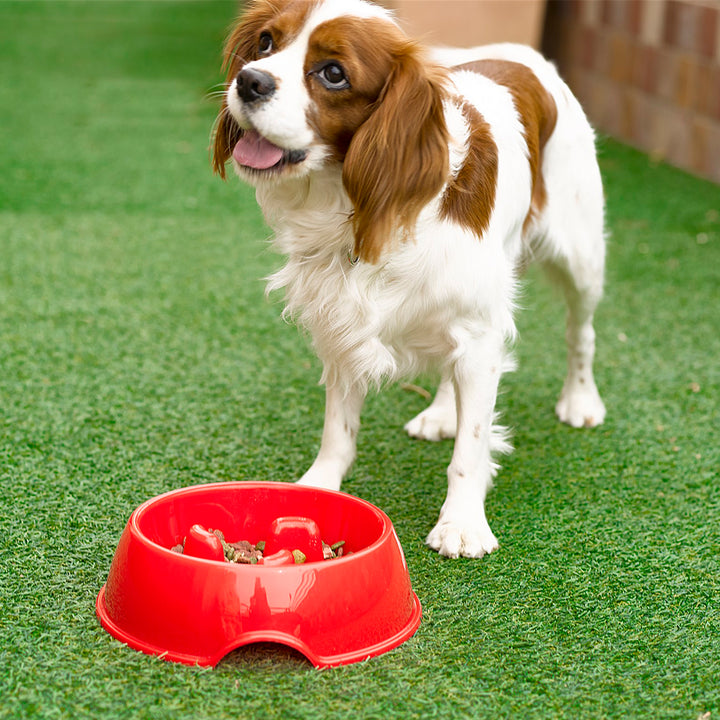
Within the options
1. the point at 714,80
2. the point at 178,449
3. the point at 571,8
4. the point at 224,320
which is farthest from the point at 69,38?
the point at 178,449

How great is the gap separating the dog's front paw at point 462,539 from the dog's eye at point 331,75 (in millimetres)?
1046

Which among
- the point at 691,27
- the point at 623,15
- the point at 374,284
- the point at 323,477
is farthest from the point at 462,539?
the point at 623,15

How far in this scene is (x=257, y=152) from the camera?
231 centimetres

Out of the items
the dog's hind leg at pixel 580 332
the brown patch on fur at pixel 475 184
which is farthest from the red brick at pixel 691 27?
the brown patch on fur at pixel 475 184

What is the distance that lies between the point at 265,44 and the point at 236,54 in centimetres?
23

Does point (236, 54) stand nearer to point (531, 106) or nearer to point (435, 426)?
A: point (531, 106)

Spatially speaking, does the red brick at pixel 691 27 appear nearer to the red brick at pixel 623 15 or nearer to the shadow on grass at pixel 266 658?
the red brick at pixel 623 15

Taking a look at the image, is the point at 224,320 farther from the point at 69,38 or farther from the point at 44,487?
the point at 69,38

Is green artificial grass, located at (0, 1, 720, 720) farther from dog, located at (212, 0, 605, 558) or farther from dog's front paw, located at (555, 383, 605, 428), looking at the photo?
dog, located at (212, 0, 605, 558)

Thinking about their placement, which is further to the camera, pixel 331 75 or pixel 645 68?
pixel 645 68

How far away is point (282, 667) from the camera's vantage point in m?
2.02

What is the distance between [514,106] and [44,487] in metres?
1.55

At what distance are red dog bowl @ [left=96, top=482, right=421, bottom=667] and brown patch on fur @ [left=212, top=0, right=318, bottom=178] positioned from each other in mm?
844

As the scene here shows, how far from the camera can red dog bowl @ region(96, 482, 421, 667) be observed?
1.95 metres
